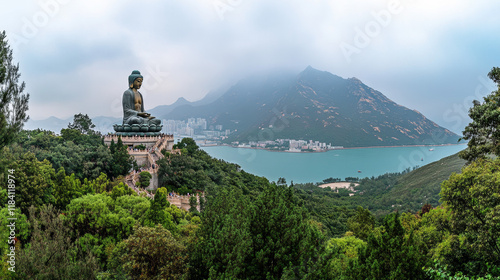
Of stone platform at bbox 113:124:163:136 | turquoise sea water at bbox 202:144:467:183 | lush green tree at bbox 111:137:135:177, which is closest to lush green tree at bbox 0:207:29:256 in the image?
lush green tree at bbox 111:137:135:177

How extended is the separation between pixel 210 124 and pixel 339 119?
192 ft

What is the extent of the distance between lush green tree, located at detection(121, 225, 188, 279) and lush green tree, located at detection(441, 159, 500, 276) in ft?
18.6

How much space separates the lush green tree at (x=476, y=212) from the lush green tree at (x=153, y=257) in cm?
567

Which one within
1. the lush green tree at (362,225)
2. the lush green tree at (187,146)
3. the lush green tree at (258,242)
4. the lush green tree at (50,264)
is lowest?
the lush green tree at (362,225)

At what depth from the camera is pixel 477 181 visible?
19.1 ft

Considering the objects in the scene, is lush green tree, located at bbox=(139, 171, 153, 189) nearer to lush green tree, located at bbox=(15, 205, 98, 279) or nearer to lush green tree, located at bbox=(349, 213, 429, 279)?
lush green tree, located at bbox=(15, 205, 98, 279)

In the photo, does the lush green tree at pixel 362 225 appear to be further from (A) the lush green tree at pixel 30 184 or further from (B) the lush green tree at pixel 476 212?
(A) the lush green tree at pixel 30 184

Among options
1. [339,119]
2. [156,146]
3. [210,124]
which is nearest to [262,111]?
[210,124]

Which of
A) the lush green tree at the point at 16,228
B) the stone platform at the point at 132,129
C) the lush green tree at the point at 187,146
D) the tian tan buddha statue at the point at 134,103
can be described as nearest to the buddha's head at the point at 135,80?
the tian tan buddha statue at the point at 134,103

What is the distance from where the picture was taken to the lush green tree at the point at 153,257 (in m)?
6.07

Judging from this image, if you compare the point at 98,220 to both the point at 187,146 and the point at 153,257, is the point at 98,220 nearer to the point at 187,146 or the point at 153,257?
the point at 153,257

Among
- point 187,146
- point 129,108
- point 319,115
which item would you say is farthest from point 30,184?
point 319,115

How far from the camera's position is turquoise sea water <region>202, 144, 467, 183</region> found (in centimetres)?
6097

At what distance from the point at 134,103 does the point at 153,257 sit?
1835cm
